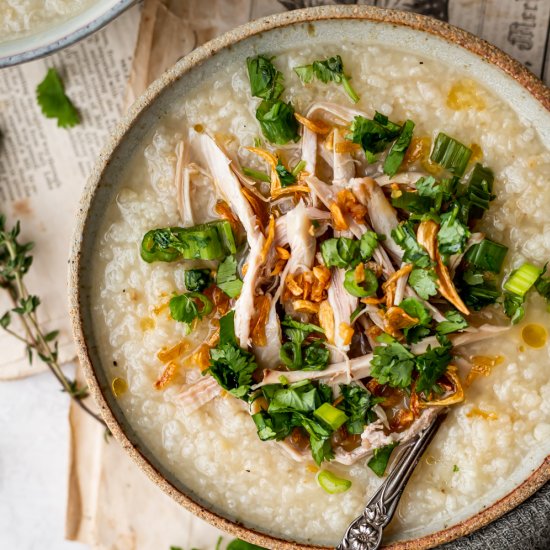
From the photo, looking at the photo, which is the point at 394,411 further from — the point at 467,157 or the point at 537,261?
the point at 467,157

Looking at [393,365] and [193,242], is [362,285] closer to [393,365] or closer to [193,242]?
[393,365]

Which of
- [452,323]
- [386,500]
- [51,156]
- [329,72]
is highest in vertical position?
[329,72]

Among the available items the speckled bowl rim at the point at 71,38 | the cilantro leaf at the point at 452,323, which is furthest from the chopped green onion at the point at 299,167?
the speckled bowl rim at the point at 71,38

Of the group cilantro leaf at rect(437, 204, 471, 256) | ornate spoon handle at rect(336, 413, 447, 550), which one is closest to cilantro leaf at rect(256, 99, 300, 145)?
cilantro leaf at rect(437, 204, 471, 256)

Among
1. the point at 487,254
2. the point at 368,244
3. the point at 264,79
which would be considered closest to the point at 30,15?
the point at 264,79

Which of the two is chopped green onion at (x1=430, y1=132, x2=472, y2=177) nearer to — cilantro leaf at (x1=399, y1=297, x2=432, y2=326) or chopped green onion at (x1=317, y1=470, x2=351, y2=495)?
cilantro leaf at (x1=399, y1=297, x2=432, y2=326)

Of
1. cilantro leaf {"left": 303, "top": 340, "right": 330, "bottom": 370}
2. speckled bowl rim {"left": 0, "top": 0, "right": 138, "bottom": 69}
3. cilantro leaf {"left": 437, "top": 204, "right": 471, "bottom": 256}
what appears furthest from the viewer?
speckled bowl rim {"left": 0, "top": 0, "right": 138, "bottom": 69}

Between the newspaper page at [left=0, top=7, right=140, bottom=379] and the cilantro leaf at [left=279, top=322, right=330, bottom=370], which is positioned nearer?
the cilantro leaf at [left=279, top=322, right=330, bottom=370]
